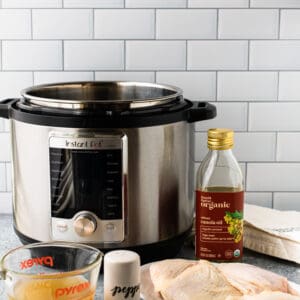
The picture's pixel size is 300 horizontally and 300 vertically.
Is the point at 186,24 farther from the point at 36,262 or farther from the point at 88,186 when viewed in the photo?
the point at 36,262

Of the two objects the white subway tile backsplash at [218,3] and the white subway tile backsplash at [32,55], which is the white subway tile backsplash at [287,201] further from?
the white subway tile backsplash at [32,55]

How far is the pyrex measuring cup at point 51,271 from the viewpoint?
0.99 meters

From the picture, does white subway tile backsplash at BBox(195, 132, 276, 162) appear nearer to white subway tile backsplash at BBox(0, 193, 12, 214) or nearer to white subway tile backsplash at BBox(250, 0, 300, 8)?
white subway tile backsplash at BBox(250, 0, 300, 8)

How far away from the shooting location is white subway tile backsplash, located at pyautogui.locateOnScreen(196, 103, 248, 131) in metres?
1.55

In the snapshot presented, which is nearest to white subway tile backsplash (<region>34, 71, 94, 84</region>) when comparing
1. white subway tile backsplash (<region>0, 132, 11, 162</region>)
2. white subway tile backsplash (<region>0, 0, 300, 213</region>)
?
white subway tile backsplash (<region>0, 0, 300, 213</region>)

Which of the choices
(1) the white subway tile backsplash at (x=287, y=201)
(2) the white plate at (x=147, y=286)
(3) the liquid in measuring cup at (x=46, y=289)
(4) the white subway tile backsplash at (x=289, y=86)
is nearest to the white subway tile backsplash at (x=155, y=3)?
(4) the white subway tile backsplash at (x=289, y=86)

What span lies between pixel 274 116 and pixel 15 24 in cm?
59

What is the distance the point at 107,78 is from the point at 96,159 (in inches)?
16.3

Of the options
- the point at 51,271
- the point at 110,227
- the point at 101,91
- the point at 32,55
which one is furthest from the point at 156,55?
the point at 51,271

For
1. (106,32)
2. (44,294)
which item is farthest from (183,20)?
(44,294)

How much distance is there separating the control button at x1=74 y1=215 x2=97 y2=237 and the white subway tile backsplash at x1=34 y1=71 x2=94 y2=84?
0.44 meters

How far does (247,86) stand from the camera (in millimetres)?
1544

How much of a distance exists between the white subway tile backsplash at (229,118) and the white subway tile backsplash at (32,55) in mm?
340

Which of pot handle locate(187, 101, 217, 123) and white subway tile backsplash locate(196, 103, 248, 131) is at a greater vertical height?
pot handle locate(187, 101, 217, 123)
